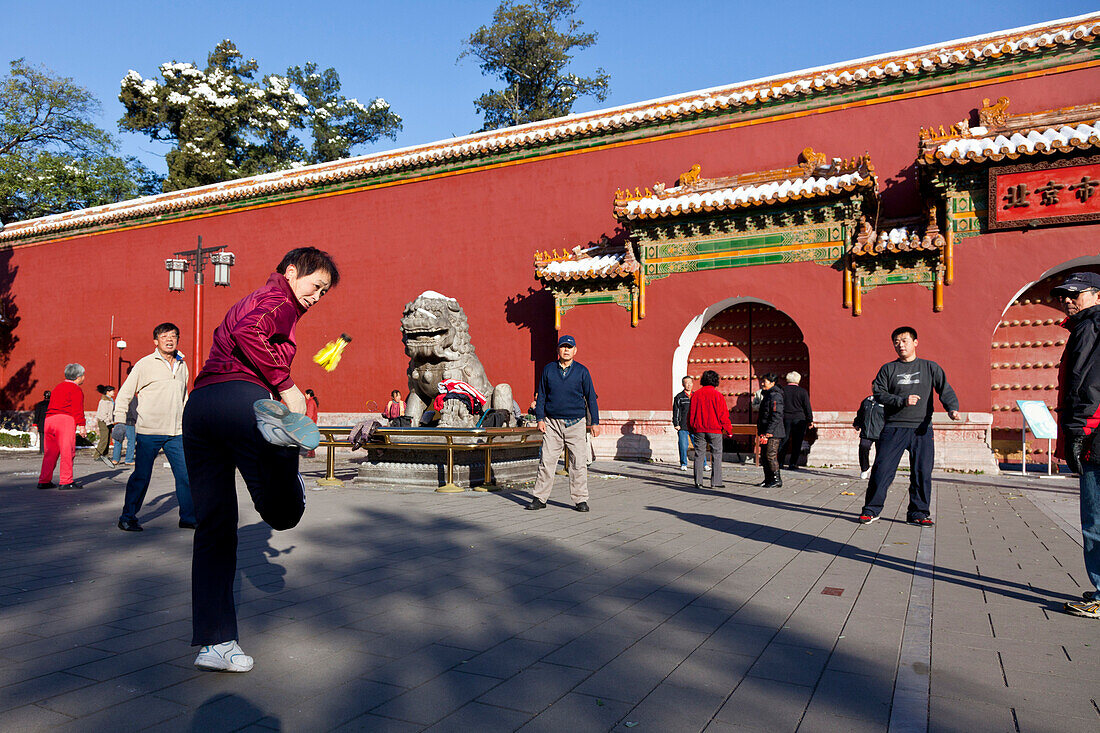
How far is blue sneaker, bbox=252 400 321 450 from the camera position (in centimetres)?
280

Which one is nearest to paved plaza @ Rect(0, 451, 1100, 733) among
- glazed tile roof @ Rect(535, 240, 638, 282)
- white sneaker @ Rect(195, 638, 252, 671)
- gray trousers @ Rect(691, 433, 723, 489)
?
white sneaker @ Rect(195, 638, 252, 671)

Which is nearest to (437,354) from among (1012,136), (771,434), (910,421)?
(771,434)

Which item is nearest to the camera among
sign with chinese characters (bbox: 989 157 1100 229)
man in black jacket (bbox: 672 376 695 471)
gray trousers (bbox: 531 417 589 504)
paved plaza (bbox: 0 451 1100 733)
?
paved plaza (bbox: 0 451 1100 733)

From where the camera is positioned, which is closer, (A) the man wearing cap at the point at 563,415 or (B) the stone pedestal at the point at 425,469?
(A) the man wearing cap at the point at 563,415

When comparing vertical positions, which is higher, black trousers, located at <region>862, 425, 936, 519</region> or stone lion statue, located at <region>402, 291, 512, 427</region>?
stone lion statue, located at <region>402, 291, 512, 427</region>

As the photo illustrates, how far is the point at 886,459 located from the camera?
21.0 ft

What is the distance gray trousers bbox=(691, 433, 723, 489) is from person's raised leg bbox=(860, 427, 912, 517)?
2823 mm

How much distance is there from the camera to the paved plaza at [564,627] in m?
2.57

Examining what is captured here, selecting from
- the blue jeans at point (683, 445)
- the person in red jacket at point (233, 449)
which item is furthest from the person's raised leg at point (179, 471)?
the blue jeans at point (683, 445)

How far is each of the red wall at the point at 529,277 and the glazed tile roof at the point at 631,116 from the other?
0.45 meters

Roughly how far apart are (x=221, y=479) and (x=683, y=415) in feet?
29.3

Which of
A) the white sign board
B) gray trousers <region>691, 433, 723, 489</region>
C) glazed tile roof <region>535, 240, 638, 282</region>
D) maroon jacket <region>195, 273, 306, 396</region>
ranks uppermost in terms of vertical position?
glazed tile roof <region>535, 240, 638, 282</region>

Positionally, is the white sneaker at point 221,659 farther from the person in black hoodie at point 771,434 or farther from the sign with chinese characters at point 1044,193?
the sign with chinese characters at point 1044,193

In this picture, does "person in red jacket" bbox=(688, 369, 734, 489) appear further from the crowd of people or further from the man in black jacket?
the crowd of people
